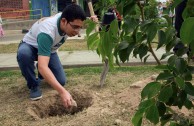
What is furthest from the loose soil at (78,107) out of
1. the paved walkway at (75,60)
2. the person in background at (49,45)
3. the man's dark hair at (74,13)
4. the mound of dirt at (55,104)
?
the paved walkway at (75,60)

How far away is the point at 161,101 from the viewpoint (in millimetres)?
1136

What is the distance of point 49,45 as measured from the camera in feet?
10.2

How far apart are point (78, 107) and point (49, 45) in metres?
0.96

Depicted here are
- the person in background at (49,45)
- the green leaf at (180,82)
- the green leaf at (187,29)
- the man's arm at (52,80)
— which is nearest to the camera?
the green leaf at (187,29)

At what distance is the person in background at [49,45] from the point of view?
283cm

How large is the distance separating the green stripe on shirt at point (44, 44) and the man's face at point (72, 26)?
184 millimetres

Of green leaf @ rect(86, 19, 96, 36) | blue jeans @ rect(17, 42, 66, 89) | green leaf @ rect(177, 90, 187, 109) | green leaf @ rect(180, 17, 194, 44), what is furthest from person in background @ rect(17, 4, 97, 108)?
green leaf @ rect(180, 17, 194, 44)

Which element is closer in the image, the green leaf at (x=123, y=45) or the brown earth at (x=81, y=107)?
the green leaf at (x=123, y=45)

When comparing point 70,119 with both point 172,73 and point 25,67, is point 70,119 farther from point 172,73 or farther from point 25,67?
point 172,73

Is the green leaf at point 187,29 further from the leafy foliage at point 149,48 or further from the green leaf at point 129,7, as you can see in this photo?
the green leaf at point 129,7

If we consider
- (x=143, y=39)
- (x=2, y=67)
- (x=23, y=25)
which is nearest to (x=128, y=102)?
(x=143, y=39)

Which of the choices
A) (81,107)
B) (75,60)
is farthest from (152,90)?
(75,60)

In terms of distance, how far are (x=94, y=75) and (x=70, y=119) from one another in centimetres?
180

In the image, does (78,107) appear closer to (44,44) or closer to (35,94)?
(35,94)
